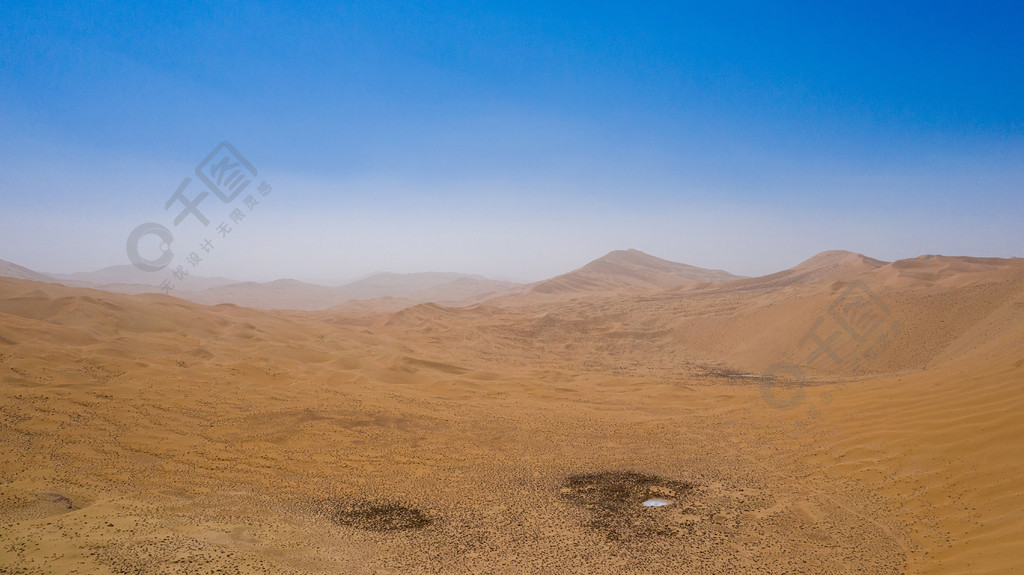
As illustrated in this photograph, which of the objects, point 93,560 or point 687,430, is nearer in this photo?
point 93,560

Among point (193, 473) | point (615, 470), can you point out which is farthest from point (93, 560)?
point (615, 470)

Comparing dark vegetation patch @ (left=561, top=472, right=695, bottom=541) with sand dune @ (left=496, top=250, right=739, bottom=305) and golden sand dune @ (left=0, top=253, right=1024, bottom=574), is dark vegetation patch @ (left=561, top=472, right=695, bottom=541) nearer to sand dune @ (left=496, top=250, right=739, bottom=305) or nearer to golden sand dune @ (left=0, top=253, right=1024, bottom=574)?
golden sand dune @ (left=0, top=253, right=1024, bottom=574)

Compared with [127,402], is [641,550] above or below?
below

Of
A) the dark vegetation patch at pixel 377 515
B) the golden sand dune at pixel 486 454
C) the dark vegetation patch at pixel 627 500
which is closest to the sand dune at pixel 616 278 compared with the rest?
the golden sand dune at pixel 486 454

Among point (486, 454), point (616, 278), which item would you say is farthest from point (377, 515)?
point (616, 278)

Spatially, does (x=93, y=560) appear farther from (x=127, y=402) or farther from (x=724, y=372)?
(x=724, y=372)

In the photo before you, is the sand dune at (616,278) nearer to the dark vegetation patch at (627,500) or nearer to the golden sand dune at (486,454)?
the golden sand dune at (486,454)
